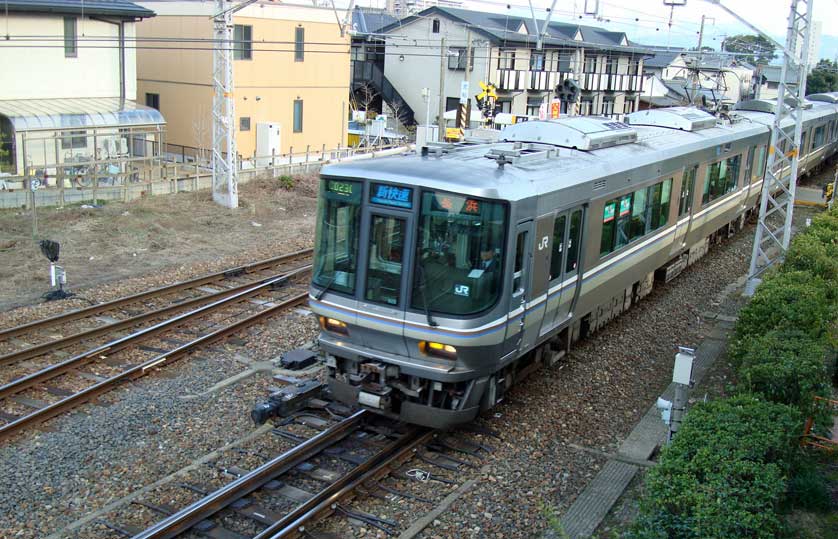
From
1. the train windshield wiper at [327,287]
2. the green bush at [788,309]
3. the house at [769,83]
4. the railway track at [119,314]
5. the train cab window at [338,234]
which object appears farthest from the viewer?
the house at [769,83]

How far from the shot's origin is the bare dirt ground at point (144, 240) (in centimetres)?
1346

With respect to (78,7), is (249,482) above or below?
below

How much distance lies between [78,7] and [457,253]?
705 inches

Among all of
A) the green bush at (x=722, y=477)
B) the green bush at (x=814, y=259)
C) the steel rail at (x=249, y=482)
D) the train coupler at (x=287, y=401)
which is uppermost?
the green bush at (x=814, y=259)

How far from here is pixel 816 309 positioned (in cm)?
956

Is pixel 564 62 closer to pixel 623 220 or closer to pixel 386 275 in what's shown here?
pixel 623 220

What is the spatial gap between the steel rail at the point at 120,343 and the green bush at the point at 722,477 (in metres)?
6.85

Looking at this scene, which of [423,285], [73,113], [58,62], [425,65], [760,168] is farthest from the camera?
[425,65]

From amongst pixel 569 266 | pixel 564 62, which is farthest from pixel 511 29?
pixel 569 266

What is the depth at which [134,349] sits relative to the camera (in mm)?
10414

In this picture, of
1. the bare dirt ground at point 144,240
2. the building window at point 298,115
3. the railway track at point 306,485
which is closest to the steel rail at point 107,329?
the bare dirt ground at point 144,240

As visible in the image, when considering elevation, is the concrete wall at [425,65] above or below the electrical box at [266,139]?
above

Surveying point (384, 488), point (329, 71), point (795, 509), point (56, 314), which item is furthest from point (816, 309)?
point (329, 71)

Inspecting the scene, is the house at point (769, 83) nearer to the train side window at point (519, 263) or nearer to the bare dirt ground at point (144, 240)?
the bare dirt ground at point (144, 240)
